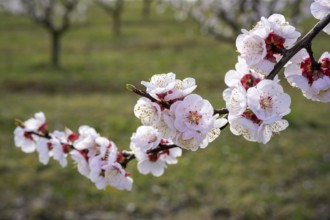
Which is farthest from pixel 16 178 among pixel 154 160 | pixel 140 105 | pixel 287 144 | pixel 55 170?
pixel 140 105

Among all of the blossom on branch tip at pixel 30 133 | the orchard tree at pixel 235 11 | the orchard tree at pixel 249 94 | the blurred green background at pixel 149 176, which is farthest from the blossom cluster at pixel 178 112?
the orchard tree at pixel 235 11

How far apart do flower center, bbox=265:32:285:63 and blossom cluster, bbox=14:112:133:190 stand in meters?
0.62

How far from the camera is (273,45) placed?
126cm

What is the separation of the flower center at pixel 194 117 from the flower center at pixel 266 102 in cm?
16

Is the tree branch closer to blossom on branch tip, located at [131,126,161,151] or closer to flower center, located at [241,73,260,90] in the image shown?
flower center, located at [241,73,260,90]

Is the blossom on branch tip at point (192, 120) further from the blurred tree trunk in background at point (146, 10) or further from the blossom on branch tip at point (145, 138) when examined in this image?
the blurred tree trunk in background at point (146, 10)

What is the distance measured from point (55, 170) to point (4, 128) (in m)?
2.30

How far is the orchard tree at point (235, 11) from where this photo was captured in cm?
675

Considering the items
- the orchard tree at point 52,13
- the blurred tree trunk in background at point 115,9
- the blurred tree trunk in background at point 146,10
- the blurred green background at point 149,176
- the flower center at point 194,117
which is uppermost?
the blurred tree trunk in background at point 146,10

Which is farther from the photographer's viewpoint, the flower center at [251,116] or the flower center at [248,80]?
the flower center at [248,80]

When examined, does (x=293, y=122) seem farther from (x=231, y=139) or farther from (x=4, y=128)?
(x=4, y=128)

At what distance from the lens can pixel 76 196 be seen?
5.45 metres

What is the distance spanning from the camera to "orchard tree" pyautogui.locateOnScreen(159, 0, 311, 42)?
266 inches

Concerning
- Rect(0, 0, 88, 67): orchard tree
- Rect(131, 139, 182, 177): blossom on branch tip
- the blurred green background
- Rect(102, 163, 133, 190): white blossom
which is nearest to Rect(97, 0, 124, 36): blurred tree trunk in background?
Rect(0, 0, 88, 67): orchard tree
